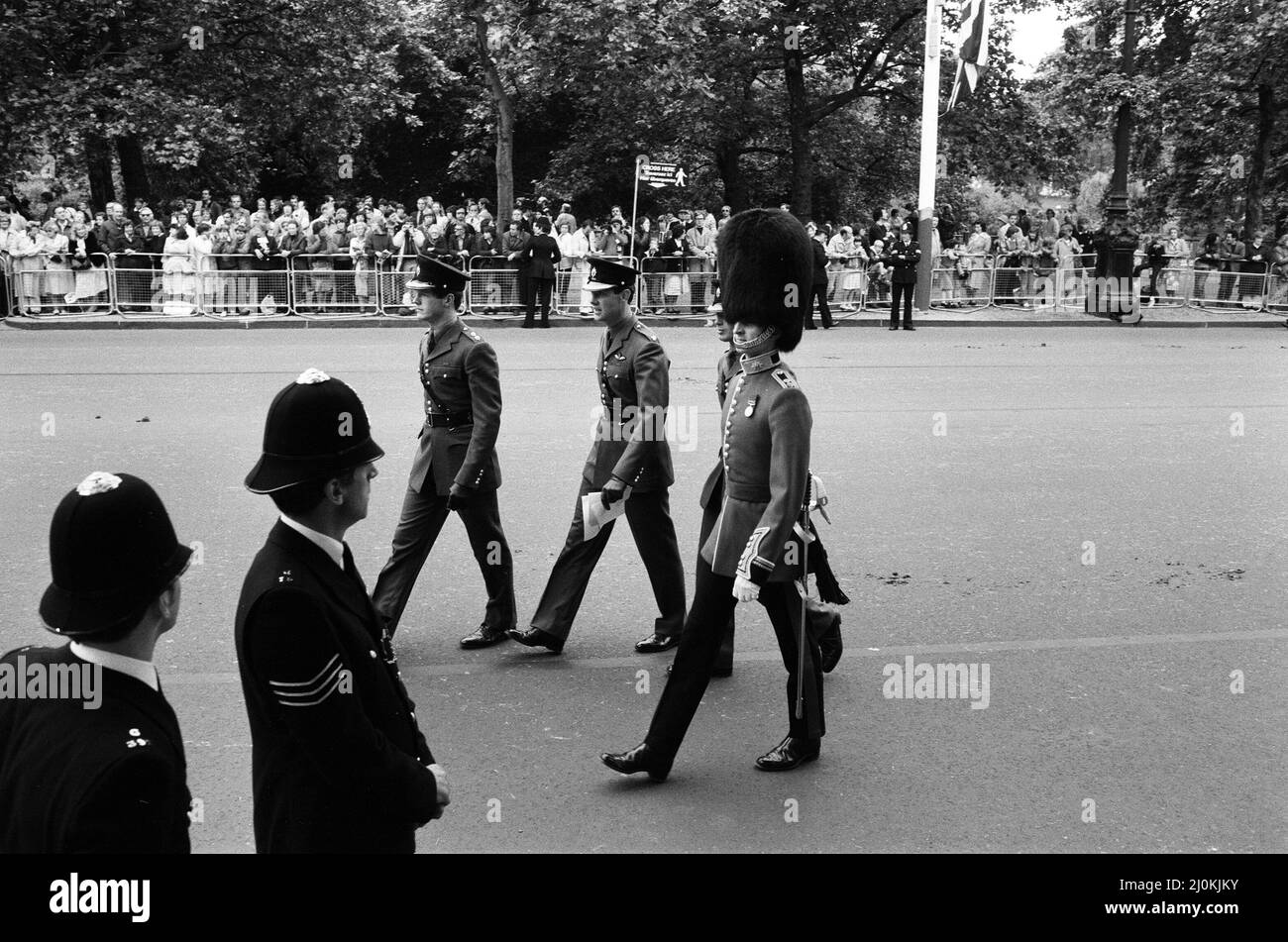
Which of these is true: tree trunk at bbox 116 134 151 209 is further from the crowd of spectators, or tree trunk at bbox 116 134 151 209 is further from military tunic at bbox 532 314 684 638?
military tunic at bbox 532 314 684 638

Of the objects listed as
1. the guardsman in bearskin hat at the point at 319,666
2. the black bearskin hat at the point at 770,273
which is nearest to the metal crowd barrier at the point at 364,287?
the black bearskin hat at the point at 770,273

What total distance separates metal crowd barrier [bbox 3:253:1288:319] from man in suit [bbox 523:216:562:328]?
3.27 ft

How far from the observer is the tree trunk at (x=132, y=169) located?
1124 inches

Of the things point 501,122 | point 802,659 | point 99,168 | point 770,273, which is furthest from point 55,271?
point 802,659

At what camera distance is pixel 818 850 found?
4227mm

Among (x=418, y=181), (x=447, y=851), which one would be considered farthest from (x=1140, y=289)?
(x=447, y=851)

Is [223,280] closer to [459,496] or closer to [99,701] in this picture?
[459,496]

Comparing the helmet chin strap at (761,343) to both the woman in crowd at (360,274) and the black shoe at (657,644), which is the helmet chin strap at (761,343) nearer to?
the black shoe at (657,644)

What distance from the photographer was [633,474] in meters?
6.01

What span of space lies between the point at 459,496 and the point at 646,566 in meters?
0.94

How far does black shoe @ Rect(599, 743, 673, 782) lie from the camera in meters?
4.71

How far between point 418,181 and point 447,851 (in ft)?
126

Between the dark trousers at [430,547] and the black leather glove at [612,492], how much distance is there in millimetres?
662

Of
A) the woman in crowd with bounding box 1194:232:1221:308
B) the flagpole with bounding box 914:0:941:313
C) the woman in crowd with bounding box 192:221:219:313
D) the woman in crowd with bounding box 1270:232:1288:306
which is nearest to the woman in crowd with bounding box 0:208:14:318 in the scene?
the woman in crowd with bounding box 192:221:219:313
